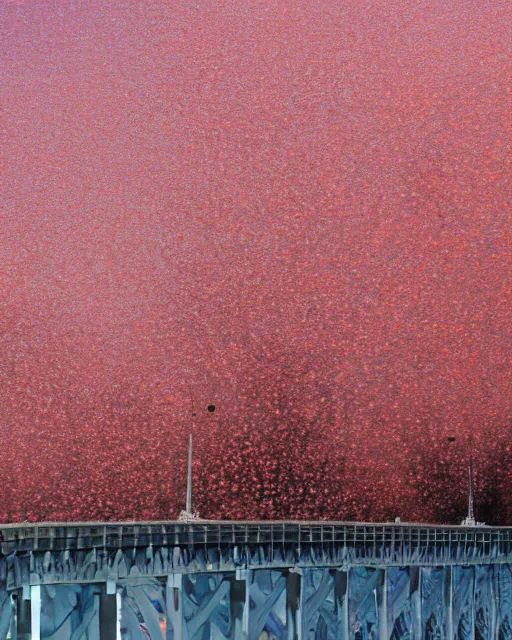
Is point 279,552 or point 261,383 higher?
point 261,383

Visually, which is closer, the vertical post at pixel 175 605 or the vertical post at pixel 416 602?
the vertical post at pixel 175 605

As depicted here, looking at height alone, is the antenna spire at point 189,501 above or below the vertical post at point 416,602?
above

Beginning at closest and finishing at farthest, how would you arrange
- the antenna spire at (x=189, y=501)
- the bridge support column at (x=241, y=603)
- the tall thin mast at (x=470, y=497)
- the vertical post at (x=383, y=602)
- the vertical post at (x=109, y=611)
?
the vertical post at (x=109, y=611) → the bridge support column at (x=241, y=603) → the antenna spire at (x=189, y=501) → the vertical post at (x=383, y=602) → the tall thin mast at (x=470, y=497)

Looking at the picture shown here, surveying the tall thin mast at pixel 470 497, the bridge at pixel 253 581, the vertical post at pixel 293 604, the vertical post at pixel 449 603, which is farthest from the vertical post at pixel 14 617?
the tall thin mast at pixel 470 497

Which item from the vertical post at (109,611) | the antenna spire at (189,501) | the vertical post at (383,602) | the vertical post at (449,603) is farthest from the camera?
the vertical post at (449,603)

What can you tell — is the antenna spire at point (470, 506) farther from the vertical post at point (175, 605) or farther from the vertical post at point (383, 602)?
the vertical post at point (175, 605)

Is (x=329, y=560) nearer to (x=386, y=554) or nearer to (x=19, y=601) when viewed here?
(x=386, y=554)

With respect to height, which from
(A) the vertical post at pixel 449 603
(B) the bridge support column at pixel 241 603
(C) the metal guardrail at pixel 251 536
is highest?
(C) the metal guardrail at pixel 251 536

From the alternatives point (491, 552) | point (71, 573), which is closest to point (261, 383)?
point (491, 552)
